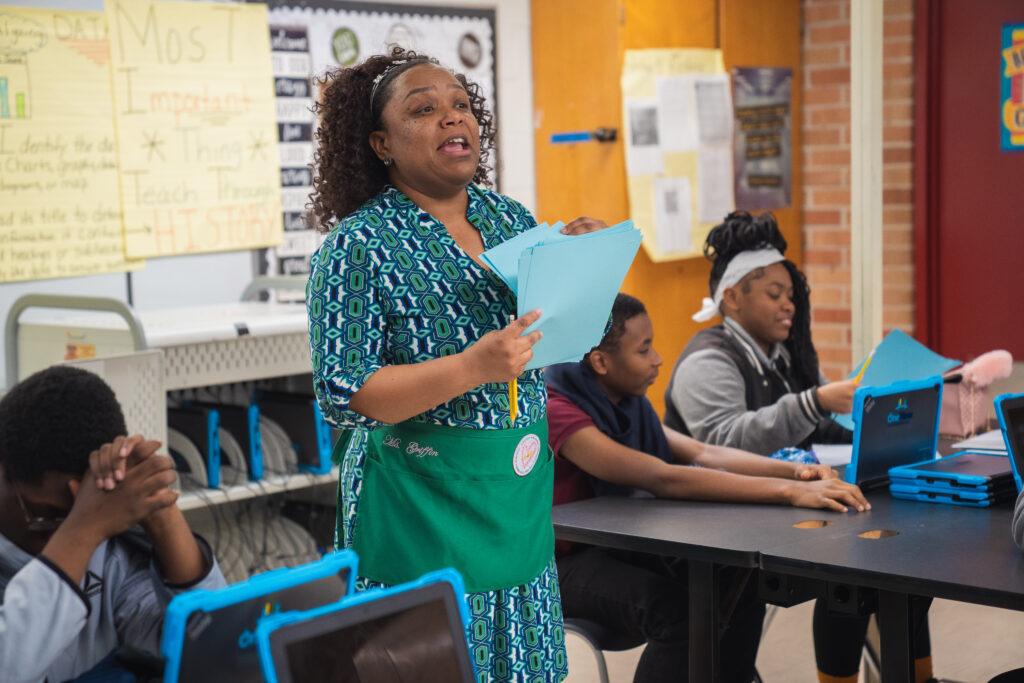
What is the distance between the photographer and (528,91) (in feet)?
14.7

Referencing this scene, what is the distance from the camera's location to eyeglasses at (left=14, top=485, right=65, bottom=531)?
1.65 m

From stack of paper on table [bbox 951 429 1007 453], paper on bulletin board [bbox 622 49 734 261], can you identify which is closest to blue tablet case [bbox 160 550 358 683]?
stack of paper on table [bbox 951 429 1007 453]

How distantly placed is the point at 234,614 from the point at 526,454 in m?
0.59

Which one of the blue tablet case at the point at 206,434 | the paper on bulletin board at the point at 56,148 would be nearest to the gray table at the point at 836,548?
the blue tablet case at the point at 206,434

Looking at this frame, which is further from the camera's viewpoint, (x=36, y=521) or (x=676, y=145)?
(x=676, y=145)

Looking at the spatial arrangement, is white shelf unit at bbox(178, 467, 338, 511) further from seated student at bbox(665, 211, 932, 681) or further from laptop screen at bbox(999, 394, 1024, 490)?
laptop screen at bbox(999, 394, 1024, 490)

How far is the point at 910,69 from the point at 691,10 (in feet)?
2.73

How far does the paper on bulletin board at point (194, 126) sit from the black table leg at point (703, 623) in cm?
219

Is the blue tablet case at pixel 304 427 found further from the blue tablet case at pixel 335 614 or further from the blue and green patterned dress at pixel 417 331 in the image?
the blue tablet case at pixel 335 614

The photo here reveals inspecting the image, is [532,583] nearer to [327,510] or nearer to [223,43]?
[327,510]

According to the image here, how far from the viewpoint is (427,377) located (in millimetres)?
1554

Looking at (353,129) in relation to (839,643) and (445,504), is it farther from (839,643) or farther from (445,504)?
(839,643)

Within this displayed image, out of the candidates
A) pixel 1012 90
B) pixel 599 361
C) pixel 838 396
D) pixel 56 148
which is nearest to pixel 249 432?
pixel 56 148

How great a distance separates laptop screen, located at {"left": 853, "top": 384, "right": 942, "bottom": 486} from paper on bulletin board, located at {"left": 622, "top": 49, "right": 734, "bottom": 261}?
74.1 inches
